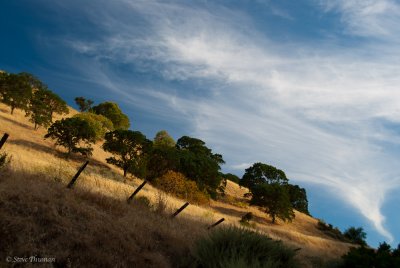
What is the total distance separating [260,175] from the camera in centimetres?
7988

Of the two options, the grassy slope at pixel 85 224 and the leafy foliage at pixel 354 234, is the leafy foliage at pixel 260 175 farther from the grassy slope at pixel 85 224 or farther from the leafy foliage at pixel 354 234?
the grassy slope at pixel 85 224

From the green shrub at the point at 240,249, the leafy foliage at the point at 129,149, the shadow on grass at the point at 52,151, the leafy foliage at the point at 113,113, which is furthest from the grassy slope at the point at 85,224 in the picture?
the leafy foliage at the point at 113,113

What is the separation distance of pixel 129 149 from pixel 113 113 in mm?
53859

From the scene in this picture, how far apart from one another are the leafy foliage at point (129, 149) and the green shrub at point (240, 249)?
41.3m

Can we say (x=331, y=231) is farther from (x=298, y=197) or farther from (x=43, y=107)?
(x=43, y=107)

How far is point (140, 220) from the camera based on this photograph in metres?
12.5

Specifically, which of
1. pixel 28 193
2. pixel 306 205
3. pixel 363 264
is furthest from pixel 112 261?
pixel 306 205

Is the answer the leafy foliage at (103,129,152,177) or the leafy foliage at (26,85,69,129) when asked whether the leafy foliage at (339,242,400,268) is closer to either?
the leafy foliage at (103,129,152,177)

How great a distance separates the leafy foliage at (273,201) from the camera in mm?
63656

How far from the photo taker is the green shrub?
10.5m

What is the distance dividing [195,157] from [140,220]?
51.3 meters

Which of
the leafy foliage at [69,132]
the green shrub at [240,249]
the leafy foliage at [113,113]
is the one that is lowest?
the green shrub at [240,249]

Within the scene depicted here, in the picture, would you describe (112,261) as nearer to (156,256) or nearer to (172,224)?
(156,256)

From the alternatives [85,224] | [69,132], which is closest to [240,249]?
[85,224]
